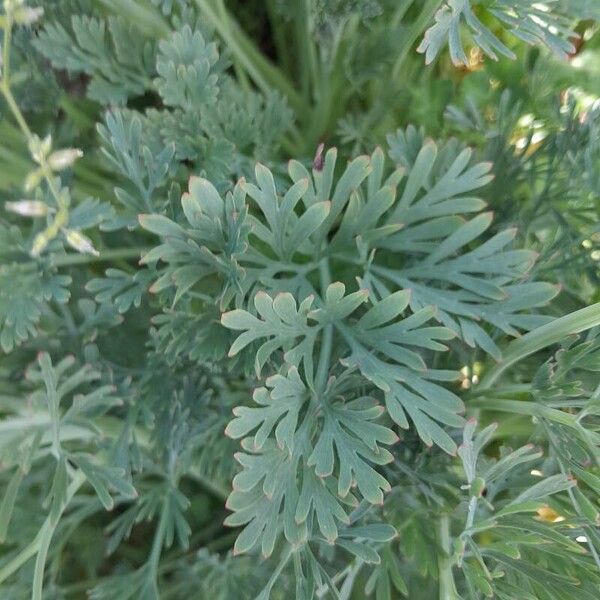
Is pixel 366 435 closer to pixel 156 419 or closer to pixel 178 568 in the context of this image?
pixel 156 419

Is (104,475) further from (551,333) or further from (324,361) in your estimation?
(551,333)

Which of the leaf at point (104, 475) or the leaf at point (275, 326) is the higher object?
the leaf at point (275, 326)

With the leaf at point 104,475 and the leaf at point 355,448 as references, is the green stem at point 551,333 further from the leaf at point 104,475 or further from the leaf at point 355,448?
the leaf at point 104,475

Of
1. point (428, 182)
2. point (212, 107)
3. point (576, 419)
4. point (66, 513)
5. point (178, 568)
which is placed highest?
point (212, 107)

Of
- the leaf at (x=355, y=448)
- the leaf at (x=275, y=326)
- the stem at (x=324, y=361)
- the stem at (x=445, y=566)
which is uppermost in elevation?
the leaf at (x=275, y=326)

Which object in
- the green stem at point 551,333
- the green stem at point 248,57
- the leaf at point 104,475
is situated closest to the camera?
the green stem at point 551,333

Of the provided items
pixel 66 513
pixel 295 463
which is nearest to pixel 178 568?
pixel 66 513

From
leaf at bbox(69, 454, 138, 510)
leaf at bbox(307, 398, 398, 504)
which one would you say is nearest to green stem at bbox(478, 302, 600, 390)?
leaf at bbox(307, 398, 398, 504)

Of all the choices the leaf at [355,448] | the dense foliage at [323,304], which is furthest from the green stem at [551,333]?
the leaf at [355,448]
